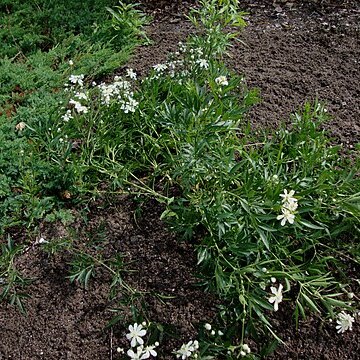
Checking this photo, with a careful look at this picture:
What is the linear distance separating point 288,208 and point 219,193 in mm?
393

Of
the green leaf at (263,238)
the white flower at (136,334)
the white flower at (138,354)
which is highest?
the green leaf at (263,238)

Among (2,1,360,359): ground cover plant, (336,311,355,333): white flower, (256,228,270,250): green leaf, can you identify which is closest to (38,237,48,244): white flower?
(2,1,360,359): ground cover plant

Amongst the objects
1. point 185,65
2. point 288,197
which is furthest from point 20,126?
point 288,197

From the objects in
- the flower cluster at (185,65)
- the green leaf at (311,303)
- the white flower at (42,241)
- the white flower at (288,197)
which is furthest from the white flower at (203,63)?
the green leaf at (311,303)

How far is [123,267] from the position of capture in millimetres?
2822

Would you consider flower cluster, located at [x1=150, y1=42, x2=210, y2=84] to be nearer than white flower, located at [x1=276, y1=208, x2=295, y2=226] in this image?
No

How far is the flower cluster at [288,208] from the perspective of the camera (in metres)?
2.35

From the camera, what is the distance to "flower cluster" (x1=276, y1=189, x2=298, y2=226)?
235 centimetres

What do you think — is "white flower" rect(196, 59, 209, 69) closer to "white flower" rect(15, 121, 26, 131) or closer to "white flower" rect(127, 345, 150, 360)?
"white flower" rect(15, 121, 26, 131)

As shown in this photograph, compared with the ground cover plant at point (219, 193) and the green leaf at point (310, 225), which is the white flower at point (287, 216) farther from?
the green leaf at point (310, 225)

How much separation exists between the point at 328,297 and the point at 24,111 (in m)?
2.09

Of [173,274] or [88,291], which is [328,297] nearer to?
[173,274]

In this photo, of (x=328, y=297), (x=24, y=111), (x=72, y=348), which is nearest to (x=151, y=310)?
(x=72, y=348)

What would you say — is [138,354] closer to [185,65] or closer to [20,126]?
[20,126]
